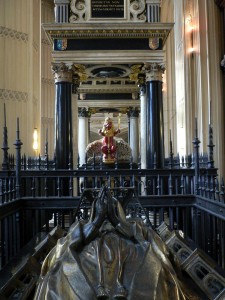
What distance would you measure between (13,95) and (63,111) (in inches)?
188

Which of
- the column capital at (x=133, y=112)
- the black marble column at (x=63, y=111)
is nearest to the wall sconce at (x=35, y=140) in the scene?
the column capital at (x=133, y=112)

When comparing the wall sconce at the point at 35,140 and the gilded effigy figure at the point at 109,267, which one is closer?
the gilded effigy figure at the point at 109,267

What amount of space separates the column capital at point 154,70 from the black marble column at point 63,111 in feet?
7.17

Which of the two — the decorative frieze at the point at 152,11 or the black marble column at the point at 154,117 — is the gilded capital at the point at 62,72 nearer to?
the black marble column at the point at 154,117

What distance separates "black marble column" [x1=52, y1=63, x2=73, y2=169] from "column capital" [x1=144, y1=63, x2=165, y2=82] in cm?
219

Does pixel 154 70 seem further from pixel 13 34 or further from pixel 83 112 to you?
pixel 83 112

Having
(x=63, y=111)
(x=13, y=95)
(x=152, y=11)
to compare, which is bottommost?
(x=63, y=111)

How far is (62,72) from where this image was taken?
10625 mm

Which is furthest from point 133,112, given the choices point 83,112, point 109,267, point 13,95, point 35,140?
point 109,267

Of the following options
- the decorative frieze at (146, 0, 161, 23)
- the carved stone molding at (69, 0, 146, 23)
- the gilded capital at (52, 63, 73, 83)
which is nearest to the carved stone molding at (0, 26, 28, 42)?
the carved stone molding at (69, 0, 146, 23)

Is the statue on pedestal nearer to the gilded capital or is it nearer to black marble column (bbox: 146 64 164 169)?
black marble column (bbox: 146 64 164 169)

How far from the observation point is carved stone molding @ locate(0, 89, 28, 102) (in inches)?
562

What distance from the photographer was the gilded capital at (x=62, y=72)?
10.5 m

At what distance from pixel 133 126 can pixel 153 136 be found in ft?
31.9
